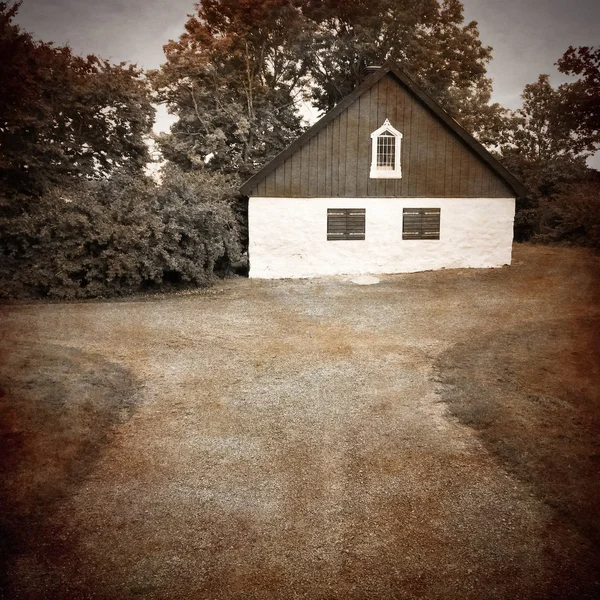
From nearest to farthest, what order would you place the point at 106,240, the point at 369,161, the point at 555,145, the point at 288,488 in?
the point at 288,488 → the point at 106,240 → the point at 369,161 → the point at 555,145

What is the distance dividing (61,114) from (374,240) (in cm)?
1380

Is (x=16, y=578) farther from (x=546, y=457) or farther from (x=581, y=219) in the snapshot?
(x=581, y=219)

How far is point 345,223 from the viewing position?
60.8 ft

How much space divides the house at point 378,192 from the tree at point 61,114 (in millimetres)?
7599

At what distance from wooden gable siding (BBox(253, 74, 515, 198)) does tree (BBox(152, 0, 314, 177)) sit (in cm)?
733

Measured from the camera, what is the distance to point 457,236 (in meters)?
19.3

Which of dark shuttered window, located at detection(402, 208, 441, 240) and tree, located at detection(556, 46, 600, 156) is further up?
tree, located at detection(556, 46, 600, 156)

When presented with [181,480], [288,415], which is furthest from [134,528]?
[288,415]

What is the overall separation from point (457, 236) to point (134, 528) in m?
17.3

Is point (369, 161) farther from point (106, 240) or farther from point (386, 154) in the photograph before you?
point (106, 240)

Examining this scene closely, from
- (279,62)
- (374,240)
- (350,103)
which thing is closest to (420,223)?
(374,240)

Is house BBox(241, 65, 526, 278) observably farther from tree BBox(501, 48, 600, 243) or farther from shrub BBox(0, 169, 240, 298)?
tree BBox(501, 48, 600, 243)

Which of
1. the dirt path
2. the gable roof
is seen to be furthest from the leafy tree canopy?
the dirt path

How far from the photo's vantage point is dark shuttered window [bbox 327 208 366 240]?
1848 cm
